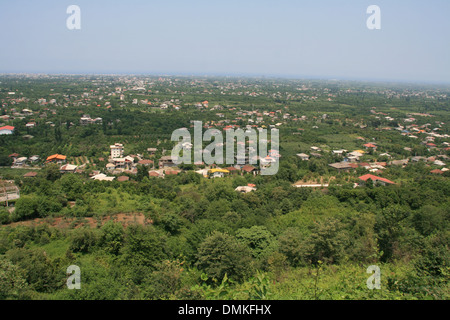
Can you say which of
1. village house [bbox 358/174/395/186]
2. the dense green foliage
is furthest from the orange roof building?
village house [bbox 358/174/395/186]

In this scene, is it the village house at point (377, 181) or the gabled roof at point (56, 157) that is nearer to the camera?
the village house at point (377, 181)

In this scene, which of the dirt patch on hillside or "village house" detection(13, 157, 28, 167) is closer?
the dirt patch on hillside

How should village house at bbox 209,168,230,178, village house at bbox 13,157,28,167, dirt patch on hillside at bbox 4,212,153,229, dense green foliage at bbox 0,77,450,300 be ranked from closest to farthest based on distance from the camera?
dense green foliage at bbox 0,77,450,300, dirt patch on hillside at bbox 4,212,153,229, village house at bbox 209,168,230,178, village house at bbox 13,157,28,167

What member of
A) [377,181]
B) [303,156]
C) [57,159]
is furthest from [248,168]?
[57,159]

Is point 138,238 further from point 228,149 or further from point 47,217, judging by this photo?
point 228,149

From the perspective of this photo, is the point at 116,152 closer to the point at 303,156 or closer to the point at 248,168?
the point at 248,168

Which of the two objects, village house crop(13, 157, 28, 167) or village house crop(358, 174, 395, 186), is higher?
village house crop(13, 157, 28, 167)

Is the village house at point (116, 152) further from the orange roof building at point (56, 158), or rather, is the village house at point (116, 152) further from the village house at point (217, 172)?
the village house at point (217, 172)

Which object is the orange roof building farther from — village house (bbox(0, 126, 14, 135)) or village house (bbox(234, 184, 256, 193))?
village house (bbox(234, 184, 256, 193))

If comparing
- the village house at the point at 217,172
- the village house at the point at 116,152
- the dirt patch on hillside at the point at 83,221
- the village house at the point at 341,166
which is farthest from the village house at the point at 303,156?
the dirt patch on hillside at the point at 83,221
